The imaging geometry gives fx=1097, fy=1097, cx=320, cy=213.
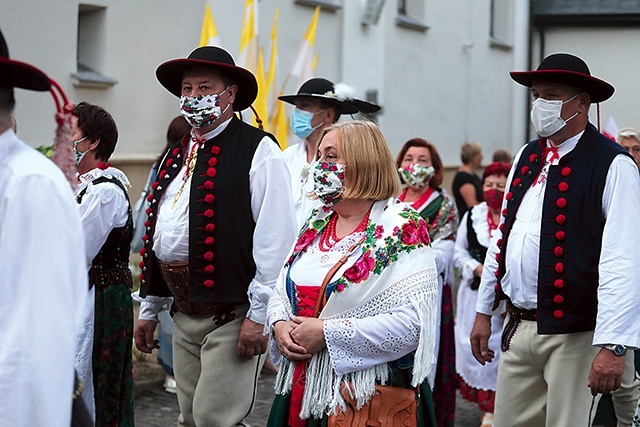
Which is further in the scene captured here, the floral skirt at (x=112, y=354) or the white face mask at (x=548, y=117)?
the floral skirt at (x=112, y=354)

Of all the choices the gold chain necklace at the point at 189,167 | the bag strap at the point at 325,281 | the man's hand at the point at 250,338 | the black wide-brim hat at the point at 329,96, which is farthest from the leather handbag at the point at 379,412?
the black wide-brim hat at the point at 329,96

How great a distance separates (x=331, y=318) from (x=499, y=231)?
1378 millimetres

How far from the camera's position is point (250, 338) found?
4.89 meters

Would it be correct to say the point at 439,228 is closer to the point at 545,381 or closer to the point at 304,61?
the point at 545,381

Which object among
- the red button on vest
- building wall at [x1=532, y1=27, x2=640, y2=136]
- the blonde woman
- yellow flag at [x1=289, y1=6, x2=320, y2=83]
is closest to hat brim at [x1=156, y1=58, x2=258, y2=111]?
the blonde woman

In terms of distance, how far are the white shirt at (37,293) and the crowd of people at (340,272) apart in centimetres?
133

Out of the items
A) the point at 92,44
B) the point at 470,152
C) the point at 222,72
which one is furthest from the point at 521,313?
the point at 470,152

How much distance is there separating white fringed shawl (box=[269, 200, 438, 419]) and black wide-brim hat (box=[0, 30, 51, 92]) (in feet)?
5.64

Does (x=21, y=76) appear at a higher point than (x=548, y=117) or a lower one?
lower

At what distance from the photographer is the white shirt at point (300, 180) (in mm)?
6483

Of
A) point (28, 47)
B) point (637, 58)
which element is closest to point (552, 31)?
point (637, 58)

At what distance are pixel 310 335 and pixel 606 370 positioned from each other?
132 centimetres

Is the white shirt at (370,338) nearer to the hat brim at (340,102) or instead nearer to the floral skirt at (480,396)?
the hat brim at (340,102)

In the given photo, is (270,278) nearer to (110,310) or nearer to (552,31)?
(110,310)
